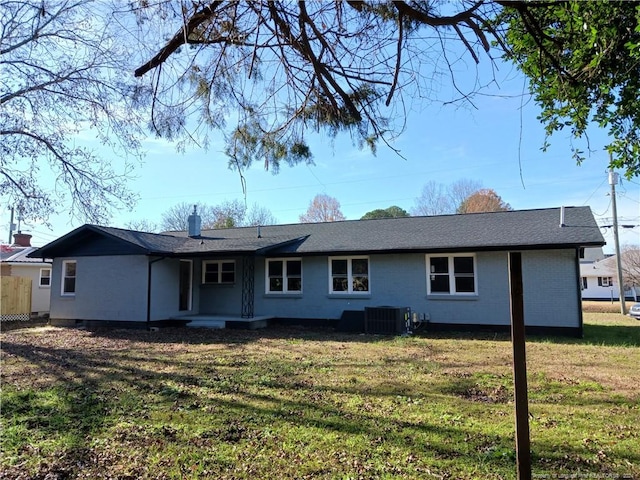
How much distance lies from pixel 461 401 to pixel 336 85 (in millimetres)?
4366

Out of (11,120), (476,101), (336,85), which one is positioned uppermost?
(11,120)

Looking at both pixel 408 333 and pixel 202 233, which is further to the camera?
pixel 202 233

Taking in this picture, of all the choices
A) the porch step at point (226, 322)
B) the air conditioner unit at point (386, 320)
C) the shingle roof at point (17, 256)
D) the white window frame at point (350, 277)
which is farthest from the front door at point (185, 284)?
the air conditioner unit at point (386, 320)

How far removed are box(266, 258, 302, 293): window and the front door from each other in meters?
3.35

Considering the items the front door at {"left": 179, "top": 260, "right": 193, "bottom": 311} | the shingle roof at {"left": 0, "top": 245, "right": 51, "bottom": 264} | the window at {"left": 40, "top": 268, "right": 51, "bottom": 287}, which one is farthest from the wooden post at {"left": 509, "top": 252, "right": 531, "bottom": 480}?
the window at {"left": 40, "top": 268, "right": 51, "bottom": 287}

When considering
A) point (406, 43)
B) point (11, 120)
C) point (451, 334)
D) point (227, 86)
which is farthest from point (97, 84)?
point (451, 334)

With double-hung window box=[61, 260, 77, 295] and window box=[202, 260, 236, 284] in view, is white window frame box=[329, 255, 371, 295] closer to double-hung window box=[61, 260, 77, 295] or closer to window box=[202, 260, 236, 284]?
window box=[202, 260, 236, 284]

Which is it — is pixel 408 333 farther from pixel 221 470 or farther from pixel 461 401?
pixel 221 470

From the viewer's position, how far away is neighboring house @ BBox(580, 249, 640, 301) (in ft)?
146

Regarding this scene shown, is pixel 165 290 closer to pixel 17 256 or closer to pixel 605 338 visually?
pixel 17 256

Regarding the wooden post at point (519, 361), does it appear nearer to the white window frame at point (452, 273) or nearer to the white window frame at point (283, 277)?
the white window frame at point (452, 273)

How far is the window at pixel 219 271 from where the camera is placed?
17.1 m

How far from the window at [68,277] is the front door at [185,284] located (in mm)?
3975

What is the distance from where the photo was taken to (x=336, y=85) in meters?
4.77
